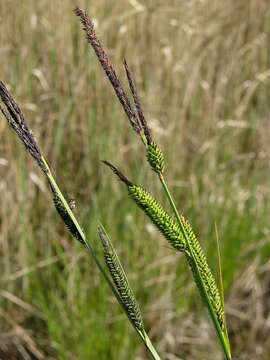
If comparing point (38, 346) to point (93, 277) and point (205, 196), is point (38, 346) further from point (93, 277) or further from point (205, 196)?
point (205, 196)

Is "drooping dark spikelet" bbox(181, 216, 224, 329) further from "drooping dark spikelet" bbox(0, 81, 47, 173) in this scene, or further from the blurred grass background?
the blurred grass background

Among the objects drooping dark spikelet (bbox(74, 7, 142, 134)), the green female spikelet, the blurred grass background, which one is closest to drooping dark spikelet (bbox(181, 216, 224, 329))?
the green female spikelet

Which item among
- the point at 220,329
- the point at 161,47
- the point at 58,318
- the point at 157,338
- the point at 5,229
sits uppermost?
the point at 161,47

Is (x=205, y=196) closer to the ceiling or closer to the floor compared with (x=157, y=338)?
closer to the ceiling

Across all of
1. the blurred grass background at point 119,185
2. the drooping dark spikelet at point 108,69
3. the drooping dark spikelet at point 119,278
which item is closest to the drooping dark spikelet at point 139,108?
the drooping dark spikelet at point 108,69

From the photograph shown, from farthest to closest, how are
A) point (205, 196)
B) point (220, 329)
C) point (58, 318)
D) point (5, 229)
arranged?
point (205, 196) → point (5, 229) → point (58, 318) → point (220, 329)

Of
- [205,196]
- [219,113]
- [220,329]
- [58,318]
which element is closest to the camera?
[220,329]

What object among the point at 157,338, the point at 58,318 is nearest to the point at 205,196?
the point at 157,338
